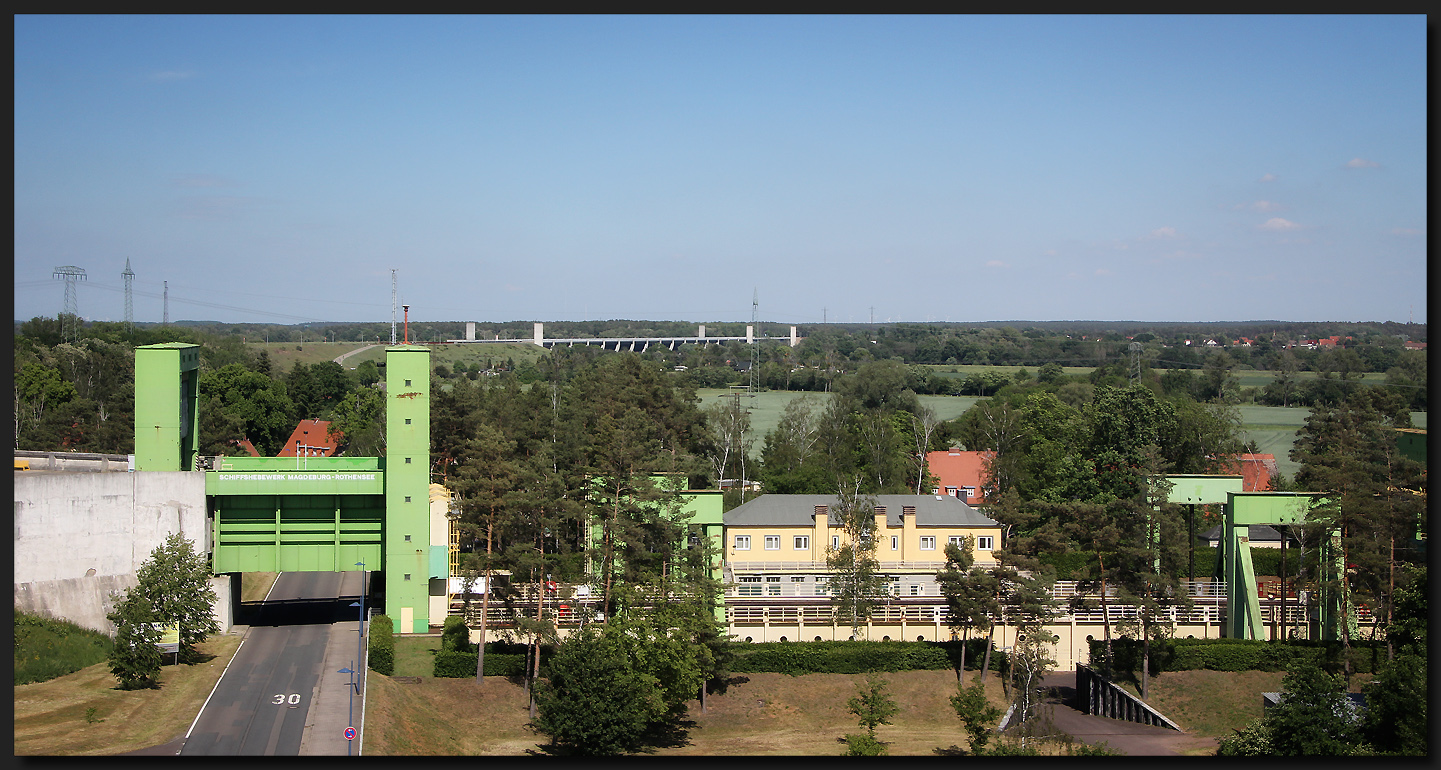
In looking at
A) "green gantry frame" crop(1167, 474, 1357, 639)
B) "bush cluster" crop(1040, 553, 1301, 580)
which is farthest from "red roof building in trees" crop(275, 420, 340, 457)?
"green gantry frame" crop(1167, 474, 1357, 639)

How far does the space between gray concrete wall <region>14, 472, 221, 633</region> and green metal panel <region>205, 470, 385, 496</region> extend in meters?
0.64

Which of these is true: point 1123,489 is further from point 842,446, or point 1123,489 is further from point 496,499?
point 496,499

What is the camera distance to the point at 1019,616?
35.3 m

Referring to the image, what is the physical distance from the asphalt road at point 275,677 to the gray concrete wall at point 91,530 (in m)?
4.43

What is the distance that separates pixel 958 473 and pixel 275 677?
45517mm

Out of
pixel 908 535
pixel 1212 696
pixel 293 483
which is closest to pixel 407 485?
pixel 293 483

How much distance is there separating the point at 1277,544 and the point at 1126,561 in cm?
1817

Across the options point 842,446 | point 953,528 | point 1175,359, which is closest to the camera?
point 953,528

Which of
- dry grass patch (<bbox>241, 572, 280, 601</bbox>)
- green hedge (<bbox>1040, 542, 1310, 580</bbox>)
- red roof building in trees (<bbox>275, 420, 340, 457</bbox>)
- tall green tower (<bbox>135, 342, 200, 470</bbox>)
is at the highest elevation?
tall green tower (<bbox>135, 342, 200, 470</bbox>)

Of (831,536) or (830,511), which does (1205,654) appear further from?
(830,511)

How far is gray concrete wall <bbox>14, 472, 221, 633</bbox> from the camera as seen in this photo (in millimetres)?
35312

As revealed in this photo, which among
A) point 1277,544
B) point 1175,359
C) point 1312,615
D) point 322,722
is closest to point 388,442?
point 322,722

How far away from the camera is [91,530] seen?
36281 millimetres

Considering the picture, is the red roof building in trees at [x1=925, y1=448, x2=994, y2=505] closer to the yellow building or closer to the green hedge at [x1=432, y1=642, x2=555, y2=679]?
the yellow building
